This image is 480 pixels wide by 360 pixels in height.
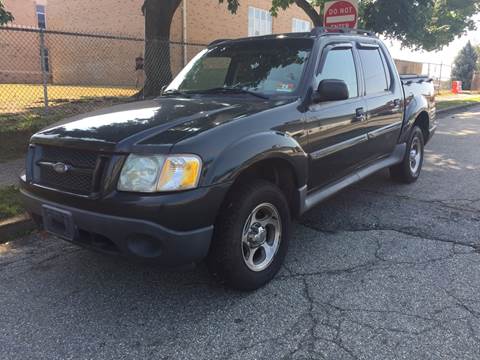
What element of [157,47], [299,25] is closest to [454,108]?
[299,25]

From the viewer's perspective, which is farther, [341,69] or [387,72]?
[387,72]

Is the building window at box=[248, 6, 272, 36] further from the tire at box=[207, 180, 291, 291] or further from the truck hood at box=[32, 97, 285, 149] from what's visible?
the tire at box=[207, 180, 291, 291]

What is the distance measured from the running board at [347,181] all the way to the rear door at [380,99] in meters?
0.11

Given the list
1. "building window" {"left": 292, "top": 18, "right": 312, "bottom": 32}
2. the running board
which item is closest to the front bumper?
the running board

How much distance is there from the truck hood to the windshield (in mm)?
318

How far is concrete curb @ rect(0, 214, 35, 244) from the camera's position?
4.22m

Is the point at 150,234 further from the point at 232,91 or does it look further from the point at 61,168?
the point at 232,91

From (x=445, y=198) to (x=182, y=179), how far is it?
13.3 ft

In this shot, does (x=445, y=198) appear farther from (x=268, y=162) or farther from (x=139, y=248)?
(x=139, y=248)

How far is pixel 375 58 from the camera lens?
16.8 ft

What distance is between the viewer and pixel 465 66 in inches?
1499

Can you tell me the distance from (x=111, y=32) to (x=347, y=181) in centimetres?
2131

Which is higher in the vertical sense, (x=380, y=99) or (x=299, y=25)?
(x=299, y=25)

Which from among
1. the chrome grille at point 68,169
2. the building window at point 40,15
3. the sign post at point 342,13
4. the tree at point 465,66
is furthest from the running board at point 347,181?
the tree at point 465,66
